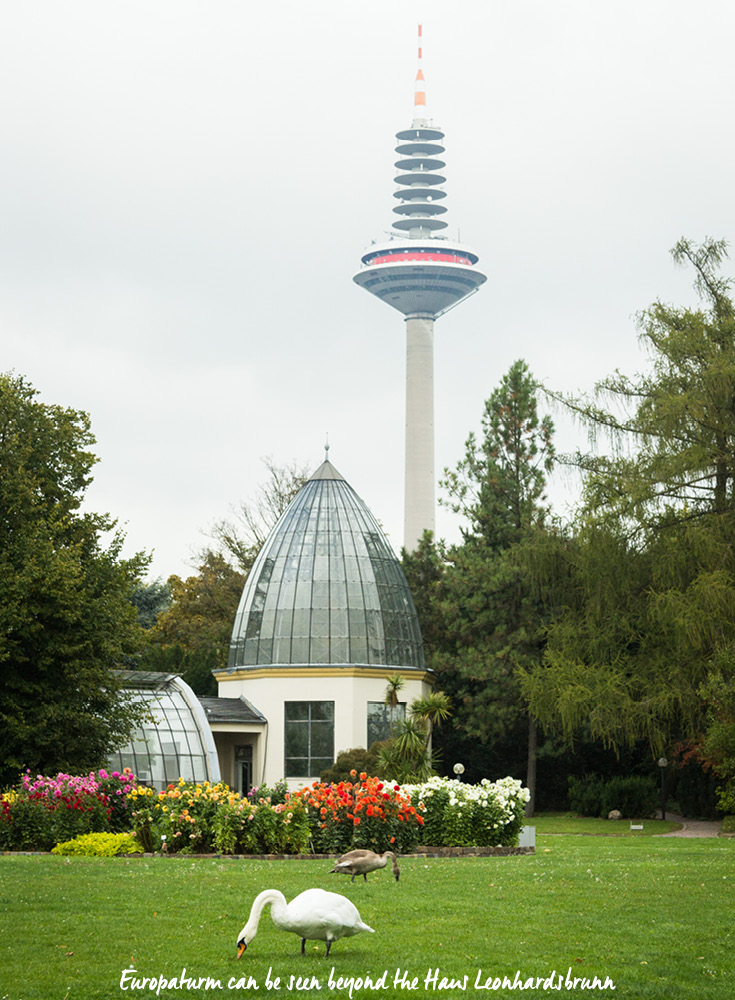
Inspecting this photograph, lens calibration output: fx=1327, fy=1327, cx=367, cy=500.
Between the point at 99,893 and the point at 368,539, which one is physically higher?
the point at 368,539

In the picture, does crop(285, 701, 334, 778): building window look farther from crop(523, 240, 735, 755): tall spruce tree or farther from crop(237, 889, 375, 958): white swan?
crop(237, 889, 375, 958): white swan

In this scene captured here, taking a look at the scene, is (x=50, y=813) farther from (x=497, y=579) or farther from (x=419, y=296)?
(x=419, y=296)

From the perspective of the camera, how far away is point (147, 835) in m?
21.3

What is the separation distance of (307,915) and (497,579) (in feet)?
125

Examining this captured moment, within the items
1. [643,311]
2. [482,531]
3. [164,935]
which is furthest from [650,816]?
[164,935]

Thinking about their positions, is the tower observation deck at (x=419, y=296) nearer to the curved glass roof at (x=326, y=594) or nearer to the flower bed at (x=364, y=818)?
the curved glass roof at (x=326, y=594)

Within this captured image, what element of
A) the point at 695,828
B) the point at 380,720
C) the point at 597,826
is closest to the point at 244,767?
the point at 380,720

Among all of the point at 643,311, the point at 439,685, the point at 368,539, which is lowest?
the point at 439,685

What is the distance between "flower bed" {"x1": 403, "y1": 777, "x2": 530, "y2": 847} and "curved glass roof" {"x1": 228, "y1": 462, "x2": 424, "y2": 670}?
838 inches

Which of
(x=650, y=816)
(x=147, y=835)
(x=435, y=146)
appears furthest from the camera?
(x=435, y=146)

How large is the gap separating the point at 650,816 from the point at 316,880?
30111 millimetres

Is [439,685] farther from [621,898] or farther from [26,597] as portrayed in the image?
[621,898]

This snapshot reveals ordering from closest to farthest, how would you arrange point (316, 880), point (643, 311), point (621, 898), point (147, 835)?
point (621, 898), point (316, 880), point (147, 835), point (643, 311)

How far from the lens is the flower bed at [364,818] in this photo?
20328 millimetres
